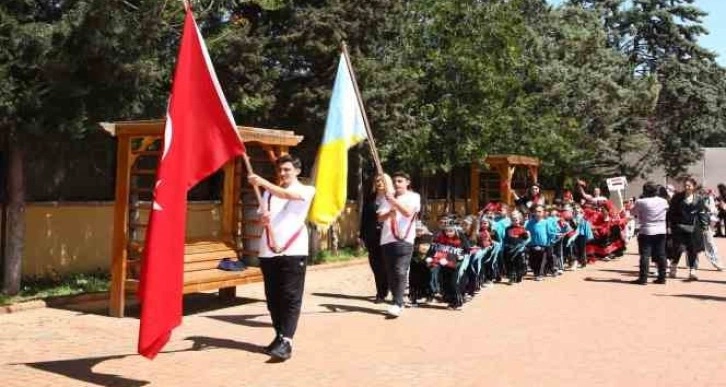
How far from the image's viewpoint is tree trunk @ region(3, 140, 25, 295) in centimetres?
1123

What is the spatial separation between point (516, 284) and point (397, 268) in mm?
4711

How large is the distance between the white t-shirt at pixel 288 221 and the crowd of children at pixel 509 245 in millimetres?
3734

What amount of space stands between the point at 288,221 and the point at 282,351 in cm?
120

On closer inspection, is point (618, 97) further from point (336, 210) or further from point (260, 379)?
point (260, 379)

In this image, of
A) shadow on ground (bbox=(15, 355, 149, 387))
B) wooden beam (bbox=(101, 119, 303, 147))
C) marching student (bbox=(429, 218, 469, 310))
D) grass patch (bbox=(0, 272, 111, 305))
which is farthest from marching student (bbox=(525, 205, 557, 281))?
shadow on ground (bbox=(15, 355, 149, 387))

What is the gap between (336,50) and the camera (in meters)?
15.3

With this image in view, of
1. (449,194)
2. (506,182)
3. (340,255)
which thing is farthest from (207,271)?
(449,194)

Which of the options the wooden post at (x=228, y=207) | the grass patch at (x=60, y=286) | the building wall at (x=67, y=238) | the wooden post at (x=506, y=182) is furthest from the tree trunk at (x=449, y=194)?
the wooden post at (x=228, y=207)

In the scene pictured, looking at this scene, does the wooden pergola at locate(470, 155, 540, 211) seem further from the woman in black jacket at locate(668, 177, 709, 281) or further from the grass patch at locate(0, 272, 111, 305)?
the grass patch at locate(0, 272, 111, 305)

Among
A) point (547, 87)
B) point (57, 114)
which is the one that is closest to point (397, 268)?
point (57, 114)

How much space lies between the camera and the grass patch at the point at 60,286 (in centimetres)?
1120

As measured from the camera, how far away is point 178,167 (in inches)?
268

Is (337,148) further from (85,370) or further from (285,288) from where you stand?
(85,370)

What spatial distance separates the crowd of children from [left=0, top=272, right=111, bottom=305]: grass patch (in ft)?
16.3
